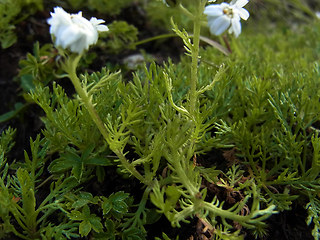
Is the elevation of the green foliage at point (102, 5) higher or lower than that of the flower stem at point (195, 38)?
lower

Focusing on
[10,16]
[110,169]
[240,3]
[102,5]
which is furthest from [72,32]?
[102,5]

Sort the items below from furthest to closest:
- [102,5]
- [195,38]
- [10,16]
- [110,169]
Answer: [102,5] < [10,16] < [110,169] < [195,38]

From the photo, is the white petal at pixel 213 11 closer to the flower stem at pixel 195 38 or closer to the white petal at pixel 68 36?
the flower stem at pixel 195 38

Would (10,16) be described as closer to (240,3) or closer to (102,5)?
(102,5)

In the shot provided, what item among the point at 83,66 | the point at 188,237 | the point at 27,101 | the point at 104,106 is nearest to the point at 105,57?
the point at 83,66

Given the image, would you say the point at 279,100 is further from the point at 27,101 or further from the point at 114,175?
the point at 27,101

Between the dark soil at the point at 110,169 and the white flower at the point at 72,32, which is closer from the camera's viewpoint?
the white flower at the point at 72,32

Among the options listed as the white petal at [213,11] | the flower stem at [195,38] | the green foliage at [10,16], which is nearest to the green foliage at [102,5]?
the green foliage at [10,16]

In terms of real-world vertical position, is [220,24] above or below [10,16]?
above

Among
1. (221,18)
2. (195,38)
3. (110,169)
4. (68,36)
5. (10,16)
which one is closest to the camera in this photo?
(68,36)
